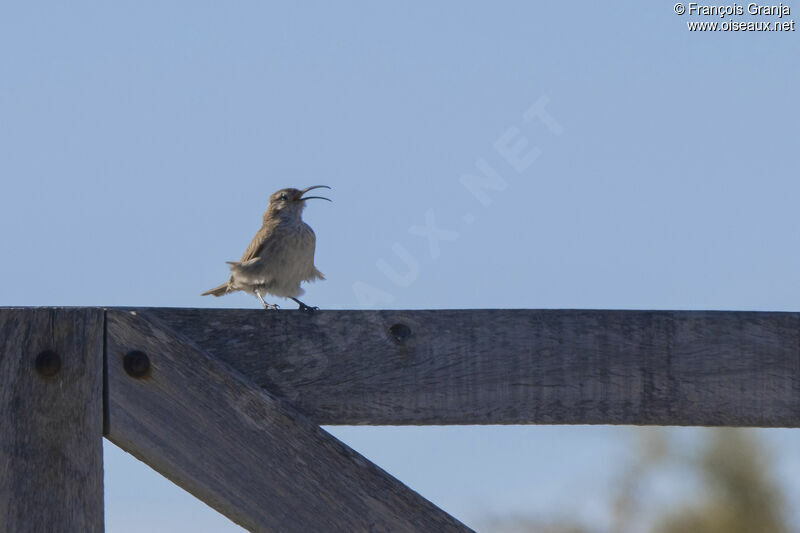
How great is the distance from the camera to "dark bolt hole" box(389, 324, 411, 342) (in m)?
2.92

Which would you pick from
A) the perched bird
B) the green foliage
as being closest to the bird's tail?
the perched bird

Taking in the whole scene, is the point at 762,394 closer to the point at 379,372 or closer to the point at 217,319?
the point at 379,372

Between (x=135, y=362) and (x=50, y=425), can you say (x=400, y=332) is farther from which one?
(x=50, y=425)

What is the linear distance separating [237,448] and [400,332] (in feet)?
1.65

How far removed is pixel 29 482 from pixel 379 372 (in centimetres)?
84

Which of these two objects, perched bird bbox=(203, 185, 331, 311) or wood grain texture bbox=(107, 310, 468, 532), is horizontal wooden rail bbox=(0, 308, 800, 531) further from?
perched bird bbox=(203, 185, 331, 311)

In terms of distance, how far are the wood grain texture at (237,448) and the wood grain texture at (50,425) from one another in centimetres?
5

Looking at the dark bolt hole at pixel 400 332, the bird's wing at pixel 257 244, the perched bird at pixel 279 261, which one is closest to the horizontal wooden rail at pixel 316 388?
the dark bolt hole at pixel 400 332

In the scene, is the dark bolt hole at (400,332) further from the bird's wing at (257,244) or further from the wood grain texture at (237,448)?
the bird's wing at (257,244)

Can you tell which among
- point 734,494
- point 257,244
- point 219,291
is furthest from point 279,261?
point 734,494

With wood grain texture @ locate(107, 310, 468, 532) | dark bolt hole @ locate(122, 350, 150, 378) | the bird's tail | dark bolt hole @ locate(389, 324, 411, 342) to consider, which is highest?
the bird's tail

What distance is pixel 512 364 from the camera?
293 centimetres

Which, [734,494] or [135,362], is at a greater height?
[734,494]

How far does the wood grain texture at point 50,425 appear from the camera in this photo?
2631 millimetres
